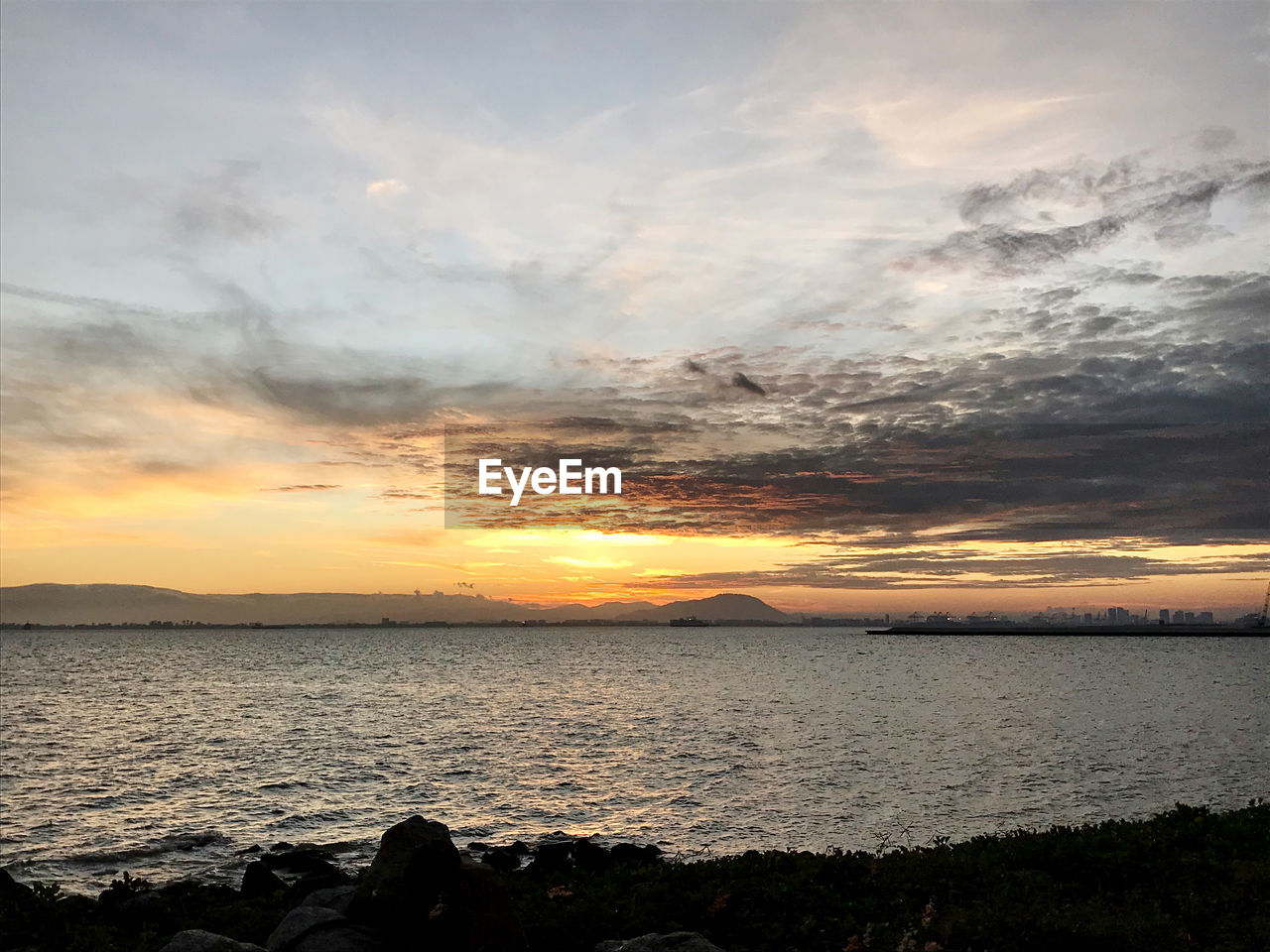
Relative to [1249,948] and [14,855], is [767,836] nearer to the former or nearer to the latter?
[1249,948]

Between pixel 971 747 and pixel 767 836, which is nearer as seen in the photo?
pixel 767 836

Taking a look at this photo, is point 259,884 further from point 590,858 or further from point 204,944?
point 204,944

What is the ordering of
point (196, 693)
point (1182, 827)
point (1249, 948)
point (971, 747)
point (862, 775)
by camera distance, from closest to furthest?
point (1249, 948) < point (1182, 827) < point (862, 775) < point (971, 747) < point (196, 693)

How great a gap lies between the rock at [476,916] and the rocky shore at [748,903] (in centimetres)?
2

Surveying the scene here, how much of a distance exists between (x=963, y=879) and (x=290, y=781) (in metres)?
41.4

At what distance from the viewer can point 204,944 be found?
575 inches

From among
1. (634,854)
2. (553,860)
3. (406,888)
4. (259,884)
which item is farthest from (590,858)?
(406,888)

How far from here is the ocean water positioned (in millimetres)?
36844

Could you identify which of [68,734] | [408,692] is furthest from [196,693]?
[68,734]

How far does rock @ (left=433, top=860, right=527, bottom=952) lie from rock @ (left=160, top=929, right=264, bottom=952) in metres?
3.23

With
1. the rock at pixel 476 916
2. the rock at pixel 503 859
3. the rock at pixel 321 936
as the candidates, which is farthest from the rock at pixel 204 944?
the rock at pixel 503 859

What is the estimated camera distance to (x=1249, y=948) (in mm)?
14992

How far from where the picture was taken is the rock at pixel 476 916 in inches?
584

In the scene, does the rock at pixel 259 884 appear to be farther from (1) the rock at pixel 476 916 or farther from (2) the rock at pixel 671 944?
(2) the rock at pixel 671 944
